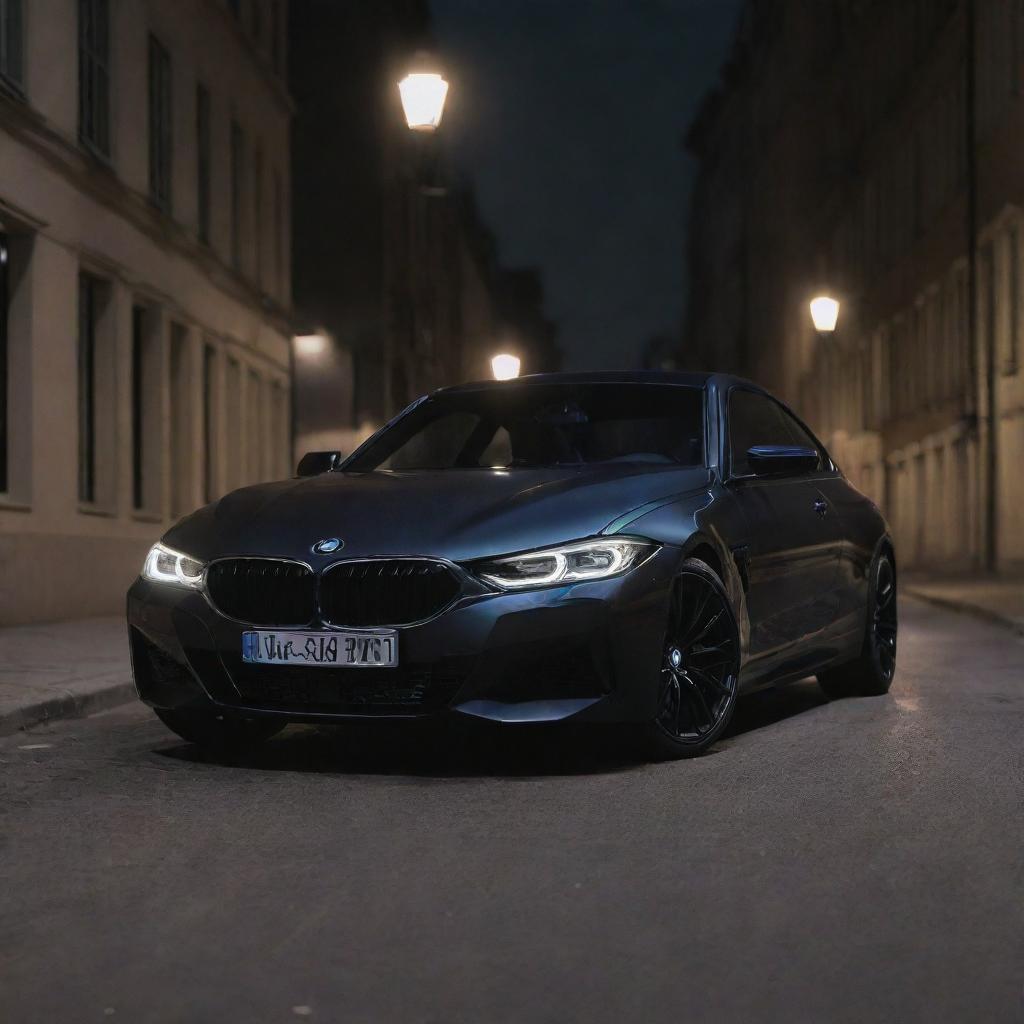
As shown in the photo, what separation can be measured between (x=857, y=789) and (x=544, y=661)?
45.3 inches

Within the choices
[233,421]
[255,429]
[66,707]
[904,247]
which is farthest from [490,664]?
[904,247]

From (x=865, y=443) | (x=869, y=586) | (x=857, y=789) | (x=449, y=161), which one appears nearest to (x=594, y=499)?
(x=857, y=789)

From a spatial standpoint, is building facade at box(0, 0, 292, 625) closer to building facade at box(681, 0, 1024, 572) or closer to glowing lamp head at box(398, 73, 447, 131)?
glowing lamp head at box(398, 73, 447, 131)

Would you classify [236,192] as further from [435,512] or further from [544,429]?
[435,512]

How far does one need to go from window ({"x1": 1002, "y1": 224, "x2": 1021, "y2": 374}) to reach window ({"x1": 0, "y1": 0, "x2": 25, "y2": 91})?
18.5 metres

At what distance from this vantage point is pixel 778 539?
26.7ft

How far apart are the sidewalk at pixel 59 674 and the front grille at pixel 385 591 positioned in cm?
253

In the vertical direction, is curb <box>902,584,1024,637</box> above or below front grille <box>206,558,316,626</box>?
below

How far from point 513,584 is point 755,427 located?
8.23 ft

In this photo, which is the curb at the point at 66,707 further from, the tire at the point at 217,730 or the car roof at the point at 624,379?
the car roof at the point at 624,379

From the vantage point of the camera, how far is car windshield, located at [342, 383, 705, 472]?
8.04 m

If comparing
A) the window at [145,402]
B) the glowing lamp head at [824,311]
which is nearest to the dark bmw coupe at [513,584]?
the window at [145,402]

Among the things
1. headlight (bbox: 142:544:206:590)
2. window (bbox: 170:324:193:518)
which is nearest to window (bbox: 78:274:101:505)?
window (bbox: 170:324:193:518)

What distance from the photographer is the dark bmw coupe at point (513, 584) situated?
21.6ft
